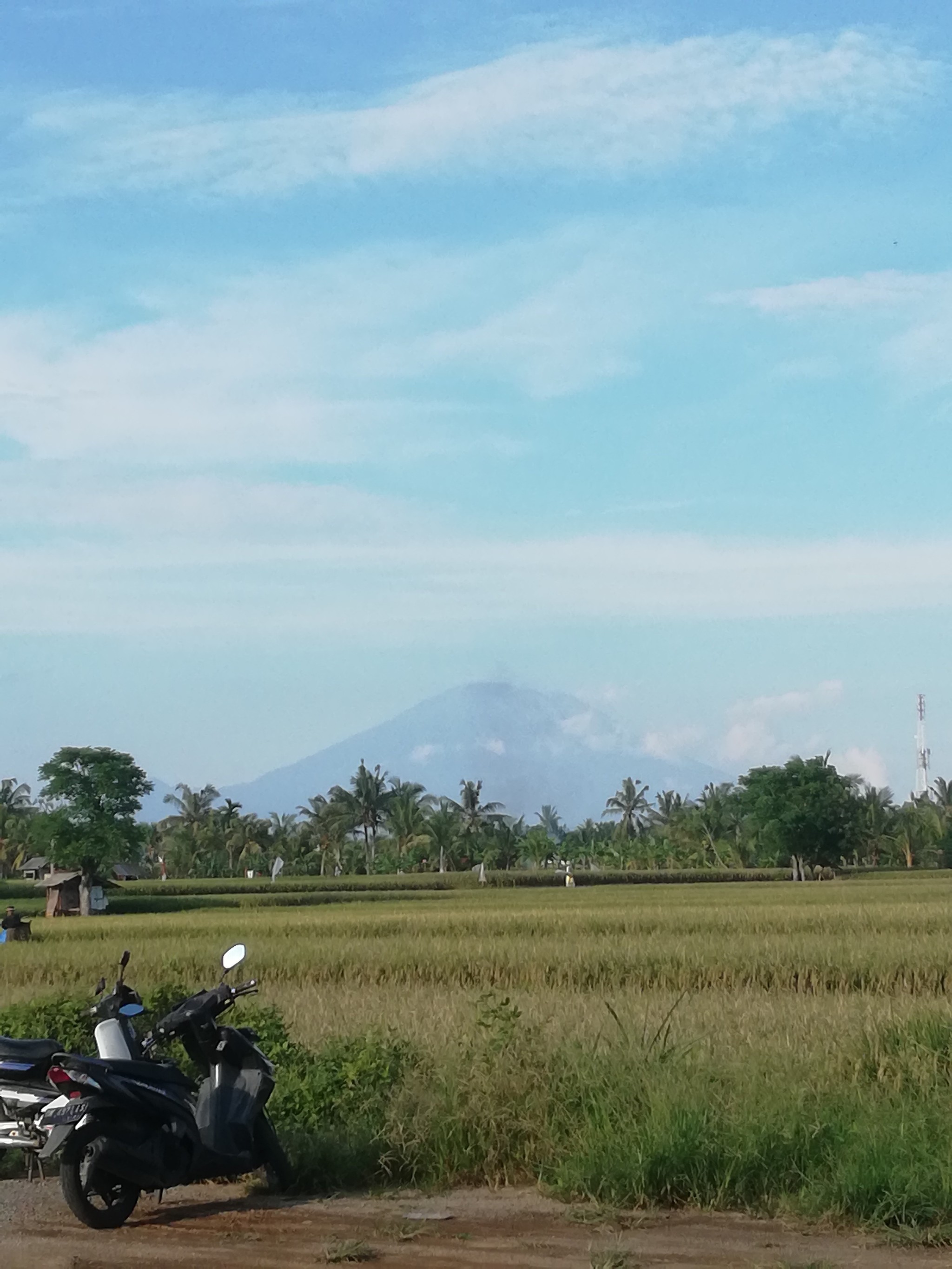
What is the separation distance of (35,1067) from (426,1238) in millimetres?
2501

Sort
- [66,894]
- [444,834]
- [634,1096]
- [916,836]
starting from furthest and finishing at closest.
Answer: [916,836] < [444,834] < [66,894] < [634,1096]

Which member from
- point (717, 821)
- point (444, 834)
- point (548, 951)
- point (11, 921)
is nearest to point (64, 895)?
point (11, 921)

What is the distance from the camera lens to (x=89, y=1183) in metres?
7.75

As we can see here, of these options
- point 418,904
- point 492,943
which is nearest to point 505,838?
point 418,904

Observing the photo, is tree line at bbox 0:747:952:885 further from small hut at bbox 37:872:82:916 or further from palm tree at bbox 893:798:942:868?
small hut at bbox 37:872:82:916

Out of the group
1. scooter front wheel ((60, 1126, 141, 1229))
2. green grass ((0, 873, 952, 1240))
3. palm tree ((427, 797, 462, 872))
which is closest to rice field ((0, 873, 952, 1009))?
green grass ((0, 873, 952, 1240))

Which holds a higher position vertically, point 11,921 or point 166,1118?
point 11,921

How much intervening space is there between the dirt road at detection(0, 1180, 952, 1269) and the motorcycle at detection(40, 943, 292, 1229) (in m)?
0.21

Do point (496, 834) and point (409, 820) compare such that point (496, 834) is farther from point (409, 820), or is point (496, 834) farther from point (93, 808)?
point (93, 808)

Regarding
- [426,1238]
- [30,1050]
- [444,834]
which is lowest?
[426,1238]

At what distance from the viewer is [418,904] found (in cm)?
5369

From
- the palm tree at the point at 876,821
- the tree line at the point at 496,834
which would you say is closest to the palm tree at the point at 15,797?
the tree line at the point at 496,834

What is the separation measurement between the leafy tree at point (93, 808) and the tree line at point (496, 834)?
21596mm

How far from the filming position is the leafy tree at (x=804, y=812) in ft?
319
